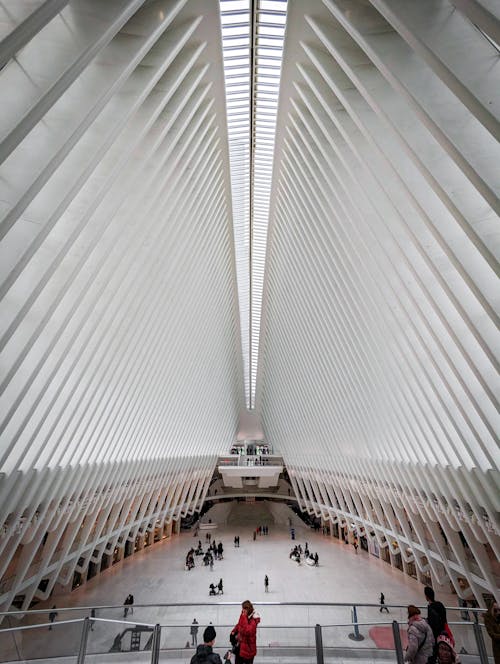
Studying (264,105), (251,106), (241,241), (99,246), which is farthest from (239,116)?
(241,241)

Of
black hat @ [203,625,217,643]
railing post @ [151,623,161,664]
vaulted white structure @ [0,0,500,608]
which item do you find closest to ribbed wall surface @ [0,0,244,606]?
vaulted white structure @ [0,0,500,608]

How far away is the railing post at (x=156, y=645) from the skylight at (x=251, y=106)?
1175 centimetres

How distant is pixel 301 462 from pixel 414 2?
1156 inches

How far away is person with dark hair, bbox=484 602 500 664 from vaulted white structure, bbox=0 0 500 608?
12.2 feet

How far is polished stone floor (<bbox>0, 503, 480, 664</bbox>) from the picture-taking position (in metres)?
5.72

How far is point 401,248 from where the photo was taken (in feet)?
27.0

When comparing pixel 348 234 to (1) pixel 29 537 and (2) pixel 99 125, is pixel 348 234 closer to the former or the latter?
(2) pixel 99 125

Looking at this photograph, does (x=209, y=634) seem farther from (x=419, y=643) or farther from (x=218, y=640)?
(x=419, y=643)

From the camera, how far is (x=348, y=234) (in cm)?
1095

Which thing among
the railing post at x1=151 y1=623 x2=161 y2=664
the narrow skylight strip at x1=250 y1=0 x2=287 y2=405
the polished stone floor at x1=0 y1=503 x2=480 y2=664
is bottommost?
the railing post at x1=151 y1=623 x2=161 y2=664

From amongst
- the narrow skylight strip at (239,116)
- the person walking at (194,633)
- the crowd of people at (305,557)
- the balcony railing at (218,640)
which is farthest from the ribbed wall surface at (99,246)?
the crowd of people at (305,557)

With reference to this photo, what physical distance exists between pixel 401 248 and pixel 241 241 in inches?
584

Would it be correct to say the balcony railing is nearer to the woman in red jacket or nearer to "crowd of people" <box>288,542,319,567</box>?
the woman in red jacket

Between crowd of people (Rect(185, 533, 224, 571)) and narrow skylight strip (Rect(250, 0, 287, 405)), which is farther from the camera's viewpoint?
crowd of people (Rect(185, 533, 224, 571))
